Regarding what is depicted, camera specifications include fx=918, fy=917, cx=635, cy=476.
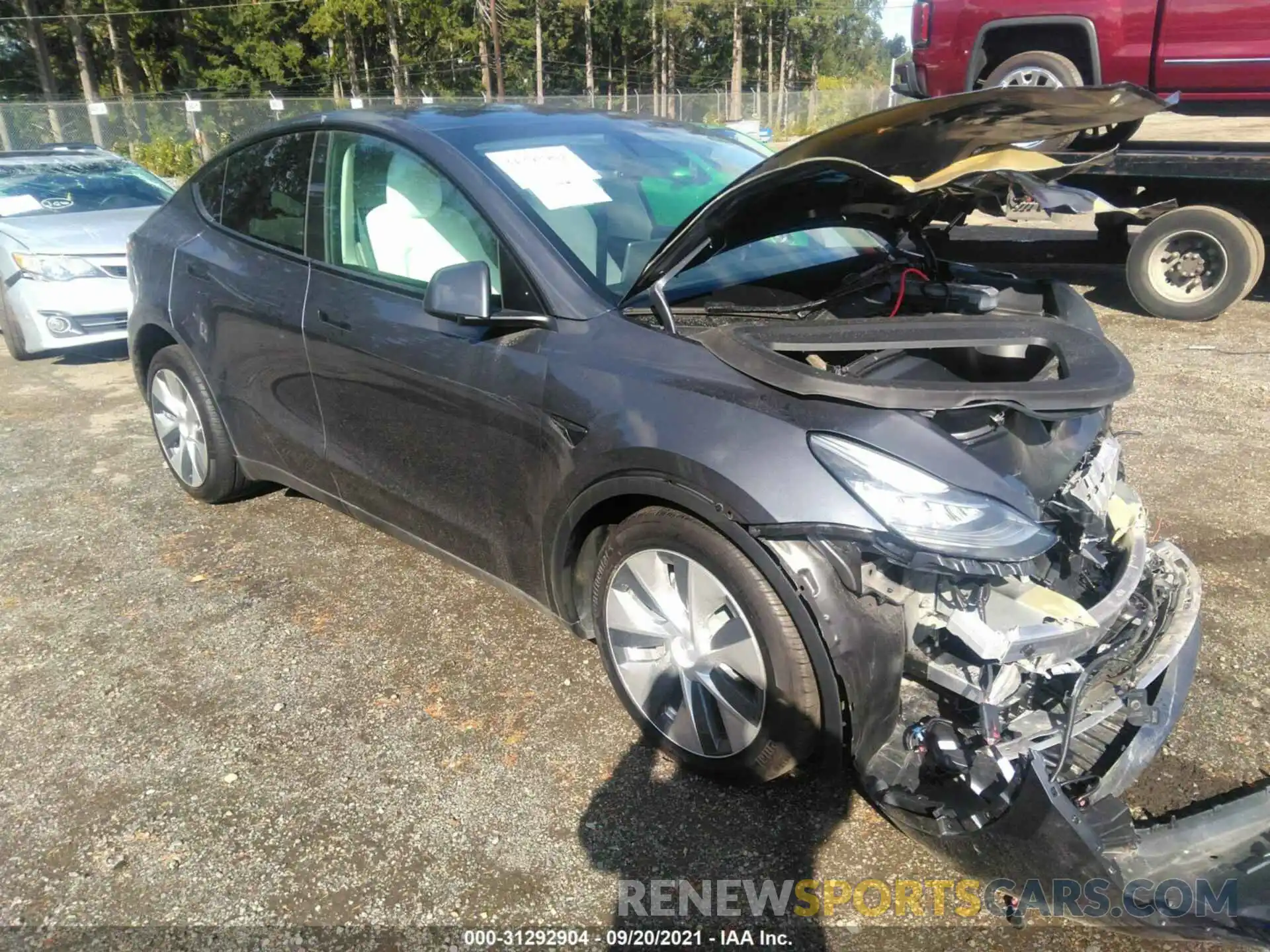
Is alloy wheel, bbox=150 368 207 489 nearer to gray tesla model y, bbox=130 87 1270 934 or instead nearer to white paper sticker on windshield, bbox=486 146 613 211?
gray tesla model y, bbox=130 87 1270 934

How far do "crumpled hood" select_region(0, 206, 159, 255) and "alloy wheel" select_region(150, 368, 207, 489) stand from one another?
10.1ft

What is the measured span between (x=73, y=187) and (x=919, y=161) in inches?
309

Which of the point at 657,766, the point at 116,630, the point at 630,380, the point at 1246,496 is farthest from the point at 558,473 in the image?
the point at 1246,496

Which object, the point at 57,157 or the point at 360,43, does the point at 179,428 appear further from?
the point at 360,43

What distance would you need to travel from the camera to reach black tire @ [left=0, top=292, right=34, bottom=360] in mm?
6902

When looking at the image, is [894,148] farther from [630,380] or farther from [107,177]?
[107,177]

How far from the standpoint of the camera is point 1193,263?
7199mm

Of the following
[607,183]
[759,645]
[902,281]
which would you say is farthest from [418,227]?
[759,645]

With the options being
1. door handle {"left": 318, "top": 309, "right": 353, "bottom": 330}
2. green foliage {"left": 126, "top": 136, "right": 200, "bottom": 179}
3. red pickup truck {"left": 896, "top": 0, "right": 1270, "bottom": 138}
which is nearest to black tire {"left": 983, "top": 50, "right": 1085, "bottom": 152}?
→ red pickup truck {"left": 896, "top": 0, "right": 1270, "bottom": 138}

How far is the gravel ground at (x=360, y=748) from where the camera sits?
233cm

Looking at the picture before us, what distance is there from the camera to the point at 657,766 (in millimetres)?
2701

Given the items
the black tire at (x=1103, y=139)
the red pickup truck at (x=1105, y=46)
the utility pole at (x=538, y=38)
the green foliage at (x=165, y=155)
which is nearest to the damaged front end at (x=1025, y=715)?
the black tire at (x=1103, y=139)

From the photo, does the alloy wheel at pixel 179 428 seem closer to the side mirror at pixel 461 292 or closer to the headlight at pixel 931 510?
the side mirror at pixel 461 292

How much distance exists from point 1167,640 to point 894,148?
1.45 meters
